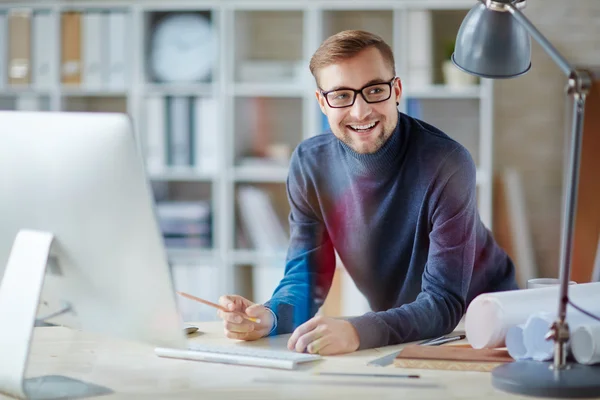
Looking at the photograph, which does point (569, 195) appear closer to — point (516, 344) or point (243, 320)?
point (516, 344)

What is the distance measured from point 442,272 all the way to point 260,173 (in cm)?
213

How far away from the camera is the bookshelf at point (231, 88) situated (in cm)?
374

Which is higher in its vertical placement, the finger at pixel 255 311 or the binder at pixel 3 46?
the binder at pixel 3 46

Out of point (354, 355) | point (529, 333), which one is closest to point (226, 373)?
point (354, 355)

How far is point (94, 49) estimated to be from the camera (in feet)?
12.6

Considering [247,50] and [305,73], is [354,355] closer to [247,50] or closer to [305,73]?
[305,73]

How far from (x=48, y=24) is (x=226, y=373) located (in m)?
2.88

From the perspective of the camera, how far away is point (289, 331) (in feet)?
5.77

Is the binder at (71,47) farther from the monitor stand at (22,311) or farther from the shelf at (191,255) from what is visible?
the monitor stand at (22,311)

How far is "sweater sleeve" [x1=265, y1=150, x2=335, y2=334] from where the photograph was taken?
1891 millimetres

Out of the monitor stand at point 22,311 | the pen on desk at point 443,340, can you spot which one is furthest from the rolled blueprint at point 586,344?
the monitor stand at point 22,311

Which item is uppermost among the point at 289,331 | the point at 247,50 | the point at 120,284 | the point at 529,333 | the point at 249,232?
the point at 247,50

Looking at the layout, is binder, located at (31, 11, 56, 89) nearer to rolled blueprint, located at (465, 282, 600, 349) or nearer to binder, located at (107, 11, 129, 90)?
binder, located at (107, 11, 129, 90)

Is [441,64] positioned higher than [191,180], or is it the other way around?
[441,64]
